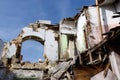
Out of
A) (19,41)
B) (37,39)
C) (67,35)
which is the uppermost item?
(67,35)

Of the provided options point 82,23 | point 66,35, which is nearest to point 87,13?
point 82,23

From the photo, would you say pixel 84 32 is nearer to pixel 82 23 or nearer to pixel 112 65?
pixel 82 23

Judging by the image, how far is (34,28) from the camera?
18406 millimetres

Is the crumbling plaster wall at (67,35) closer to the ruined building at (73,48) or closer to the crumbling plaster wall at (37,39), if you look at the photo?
the ruined building at (73,48)

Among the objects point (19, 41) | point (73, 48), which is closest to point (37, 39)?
point (19, 41)

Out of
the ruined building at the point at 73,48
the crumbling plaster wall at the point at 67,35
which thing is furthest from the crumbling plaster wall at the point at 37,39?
the crumbling plaster wall at the point at 67,35

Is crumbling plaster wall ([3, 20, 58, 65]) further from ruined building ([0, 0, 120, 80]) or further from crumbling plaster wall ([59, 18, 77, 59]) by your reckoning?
crumbling plaster wall ([59, 18, 77, 59])

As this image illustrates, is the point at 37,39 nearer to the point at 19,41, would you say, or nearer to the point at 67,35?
the point at 19,41

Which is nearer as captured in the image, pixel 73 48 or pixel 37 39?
pixel 73 48

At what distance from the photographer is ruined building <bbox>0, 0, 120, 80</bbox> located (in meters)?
8.18

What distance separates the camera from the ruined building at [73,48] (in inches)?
322

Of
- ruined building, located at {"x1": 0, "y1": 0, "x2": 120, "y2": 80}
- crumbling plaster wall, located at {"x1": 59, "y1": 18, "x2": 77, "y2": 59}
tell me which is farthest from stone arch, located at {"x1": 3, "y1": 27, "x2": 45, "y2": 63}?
crumbling plaster wall, located at {"x1": 59, "y1": 18, "x2": 77, "y2": 59}

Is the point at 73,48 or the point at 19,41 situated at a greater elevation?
the point at 19,41

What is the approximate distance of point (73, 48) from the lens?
57.5 feet
